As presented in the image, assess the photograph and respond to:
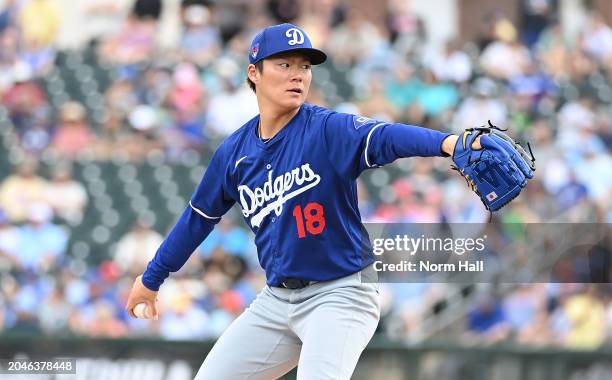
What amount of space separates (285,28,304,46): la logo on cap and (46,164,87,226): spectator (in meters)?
7.48

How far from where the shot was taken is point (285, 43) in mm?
5102

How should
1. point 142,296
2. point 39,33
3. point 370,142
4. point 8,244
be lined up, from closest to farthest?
point 370,142
point 142,296
point 8,244
point 39,33

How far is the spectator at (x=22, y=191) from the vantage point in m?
12.1

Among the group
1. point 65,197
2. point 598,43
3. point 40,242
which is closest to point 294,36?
point 40,242

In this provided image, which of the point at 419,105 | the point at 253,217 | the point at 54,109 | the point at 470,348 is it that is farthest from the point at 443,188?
the point at 253,217

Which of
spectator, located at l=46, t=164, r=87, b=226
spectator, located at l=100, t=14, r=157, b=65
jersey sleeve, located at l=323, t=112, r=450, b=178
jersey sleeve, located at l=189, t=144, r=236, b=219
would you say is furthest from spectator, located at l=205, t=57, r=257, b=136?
jersey sleeve, located at l=323, t=112, r=450, b=178

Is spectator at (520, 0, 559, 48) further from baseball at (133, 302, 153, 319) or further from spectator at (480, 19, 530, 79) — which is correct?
baseball at (133, 302, 153, 319)

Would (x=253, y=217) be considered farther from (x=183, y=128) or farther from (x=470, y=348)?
(x=183, y=128)

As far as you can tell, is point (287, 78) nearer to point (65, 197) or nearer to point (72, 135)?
point (65, 197)

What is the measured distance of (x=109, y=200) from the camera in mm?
12789

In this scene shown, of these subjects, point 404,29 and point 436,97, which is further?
point 404,29

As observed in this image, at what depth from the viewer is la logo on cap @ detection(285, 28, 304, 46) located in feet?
16.7

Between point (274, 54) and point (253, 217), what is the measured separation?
0.71 meters

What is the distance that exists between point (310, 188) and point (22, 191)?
307 inches
